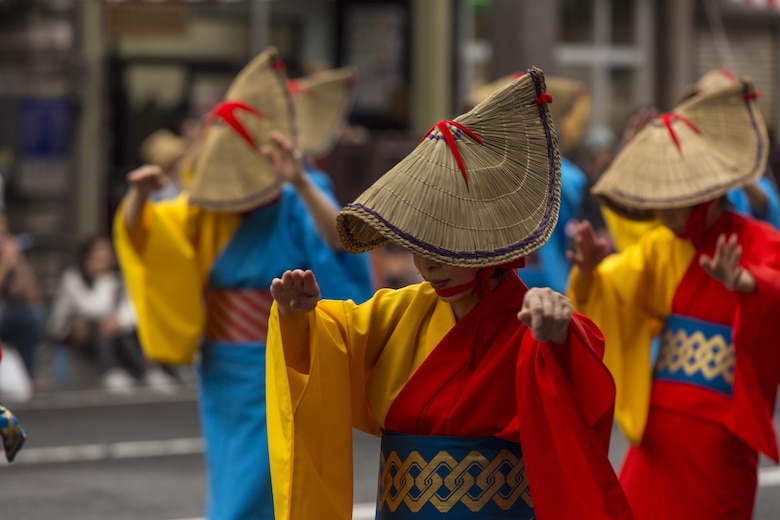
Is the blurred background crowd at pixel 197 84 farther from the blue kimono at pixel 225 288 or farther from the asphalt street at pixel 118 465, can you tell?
the blue kimono at pixel 225 288

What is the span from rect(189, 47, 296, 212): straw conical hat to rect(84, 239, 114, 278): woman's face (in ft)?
18.7

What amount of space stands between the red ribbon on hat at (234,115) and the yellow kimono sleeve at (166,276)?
37 cm

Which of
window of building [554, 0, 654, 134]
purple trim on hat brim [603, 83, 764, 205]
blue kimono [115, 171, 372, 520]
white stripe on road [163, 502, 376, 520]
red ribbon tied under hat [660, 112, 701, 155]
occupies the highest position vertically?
red ribbon tied under hat [660, 112, 701, 155]

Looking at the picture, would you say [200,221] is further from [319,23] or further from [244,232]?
[319,23]

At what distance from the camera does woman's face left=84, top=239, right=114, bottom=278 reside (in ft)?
37.1

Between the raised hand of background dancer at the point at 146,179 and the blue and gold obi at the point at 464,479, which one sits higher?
the raised hand of background dancer at the point at 146,179

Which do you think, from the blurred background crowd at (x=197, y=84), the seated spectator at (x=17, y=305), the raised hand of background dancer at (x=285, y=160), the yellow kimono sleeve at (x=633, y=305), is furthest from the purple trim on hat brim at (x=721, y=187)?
the seated spectator at (x=17, y=305)

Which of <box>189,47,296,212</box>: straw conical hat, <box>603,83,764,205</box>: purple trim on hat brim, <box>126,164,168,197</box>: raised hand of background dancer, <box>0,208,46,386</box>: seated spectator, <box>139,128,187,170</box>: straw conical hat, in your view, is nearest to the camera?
<box>603,83,764,205</box>: purple trim on hat brim

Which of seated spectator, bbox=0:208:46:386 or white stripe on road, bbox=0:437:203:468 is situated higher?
seated spectator, bbox=0:208:46:386

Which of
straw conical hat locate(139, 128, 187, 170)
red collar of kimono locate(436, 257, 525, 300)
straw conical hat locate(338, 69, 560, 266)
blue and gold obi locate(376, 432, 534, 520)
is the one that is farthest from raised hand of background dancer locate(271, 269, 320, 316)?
straw conical hat locate(139, 128, 187, 170)

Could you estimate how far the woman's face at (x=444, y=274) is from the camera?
11.3 feet

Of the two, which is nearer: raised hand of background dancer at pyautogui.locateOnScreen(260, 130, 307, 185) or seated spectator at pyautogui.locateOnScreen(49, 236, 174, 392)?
raised hand of background dancer at pyautogui.locateOnScreen(260, 130, 307, 185)

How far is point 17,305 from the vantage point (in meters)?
10.7

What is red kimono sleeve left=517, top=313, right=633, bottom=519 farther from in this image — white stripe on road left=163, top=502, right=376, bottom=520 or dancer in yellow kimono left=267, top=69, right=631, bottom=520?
white stripe on road left=163, top=502, right=376, bottom=520
